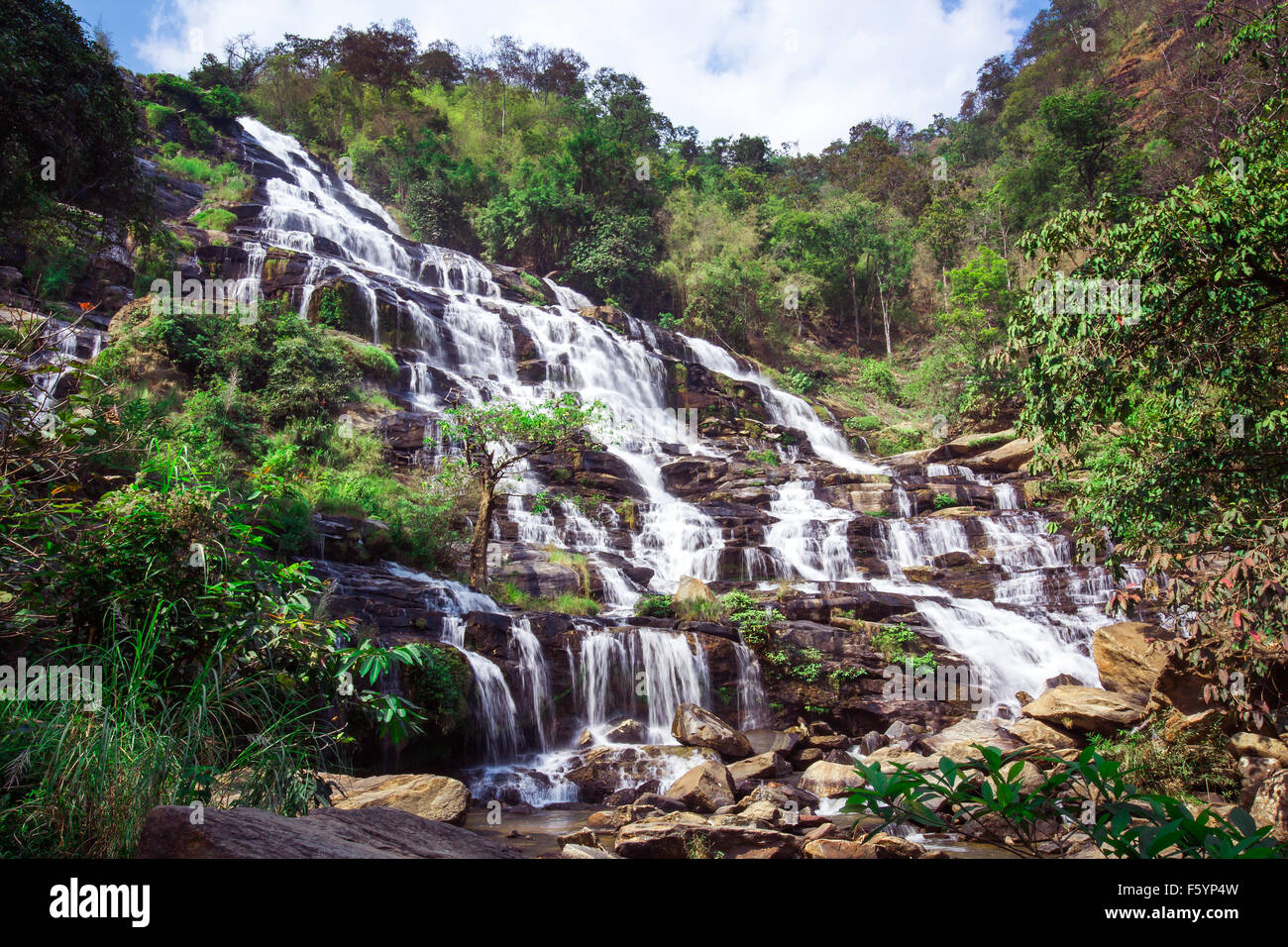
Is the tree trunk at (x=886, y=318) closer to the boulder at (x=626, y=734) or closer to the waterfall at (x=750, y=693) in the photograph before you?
the waterfall at (x=750, y=693)

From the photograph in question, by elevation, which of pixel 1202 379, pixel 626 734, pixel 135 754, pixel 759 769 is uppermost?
pixel 1202 379

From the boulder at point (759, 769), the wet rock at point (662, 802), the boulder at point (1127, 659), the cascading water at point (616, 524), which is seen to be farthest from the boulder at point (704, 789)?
the boulder at point (1127, 659)

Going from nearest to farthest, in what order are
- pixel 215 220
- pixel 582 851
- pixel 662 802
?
pixel 582 851, pixel 662 802, pixel 215 220

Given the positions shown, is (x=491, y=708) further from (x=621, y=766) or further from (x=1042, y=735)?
(x=1042, y=735)

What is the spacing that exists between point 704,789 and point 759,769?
1.31 m

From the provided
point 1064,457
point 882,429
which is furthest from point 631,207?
point 1064,457

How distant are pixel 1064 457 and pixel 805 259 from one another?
3243 centimetres

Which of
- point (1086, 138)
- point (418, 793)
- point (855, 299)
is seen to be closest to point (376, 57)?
point (855, 299)

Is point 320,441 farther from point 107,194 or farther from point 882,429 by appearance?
point 882,429

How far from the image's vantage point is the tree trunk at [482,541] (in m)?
Answer: 12.4

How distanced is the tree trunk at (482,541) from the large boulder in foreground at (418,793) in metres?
5.49

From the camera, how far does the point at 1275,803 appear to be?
5555mm

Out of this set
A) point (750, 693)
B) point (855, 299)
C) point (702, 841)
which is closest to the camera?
point (702, 841)
